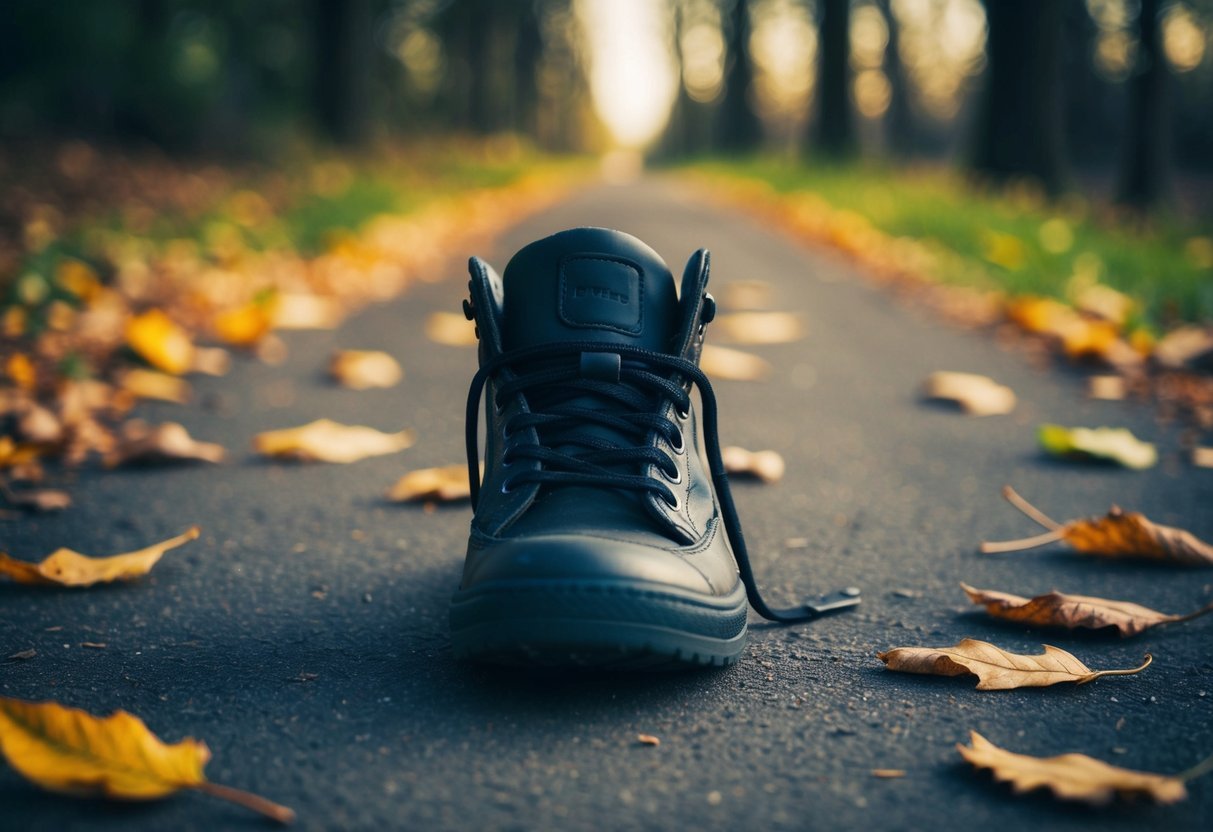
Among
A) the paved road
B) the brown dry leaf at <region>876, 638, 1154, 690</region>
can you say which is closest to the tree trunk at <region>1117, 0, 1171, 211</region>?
the paved road

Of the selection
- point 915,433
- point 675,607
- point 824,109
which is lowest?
point 915,433

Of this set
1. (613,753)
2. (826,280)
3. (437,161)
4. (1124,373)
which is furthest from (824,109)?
(613,753)

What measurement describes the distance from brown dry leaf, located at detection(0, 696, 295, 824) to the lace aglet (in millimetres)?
948

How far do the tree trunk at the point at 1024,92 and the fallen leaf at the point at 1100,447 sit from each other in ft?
26.4

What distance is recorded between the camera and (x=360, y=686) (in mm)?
1504

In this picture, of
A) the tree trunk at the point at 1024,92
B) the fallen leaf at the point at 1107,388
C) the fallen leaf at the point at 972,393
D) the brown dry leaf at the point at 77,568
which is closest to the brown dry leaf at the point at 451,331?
the fallen leaf at the point at 972,393

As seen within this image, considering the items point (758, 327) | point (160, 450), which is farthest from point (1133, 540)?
point (758, 327)

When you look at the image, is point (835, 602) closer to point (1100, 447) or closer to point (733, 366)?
point (1100, 447)

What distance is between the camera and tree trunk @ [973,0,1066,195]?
9695mm

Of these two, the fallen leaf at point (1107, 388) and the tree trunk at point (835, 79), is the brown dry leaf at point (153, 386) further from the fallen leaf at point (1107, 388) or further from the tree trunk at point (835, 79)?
the tree trunk at point (835, 79)

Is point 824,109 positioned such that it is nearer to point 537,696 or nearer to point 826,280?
point 826,280

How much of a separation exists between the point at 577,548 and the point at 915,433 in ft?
6.56

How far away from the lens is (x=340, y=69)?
1272 centimetres

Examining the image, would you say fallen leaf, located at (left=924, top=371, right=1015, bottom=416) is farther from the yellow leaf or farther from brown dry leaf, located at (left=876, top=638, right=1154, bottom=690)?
the yellow leaf
